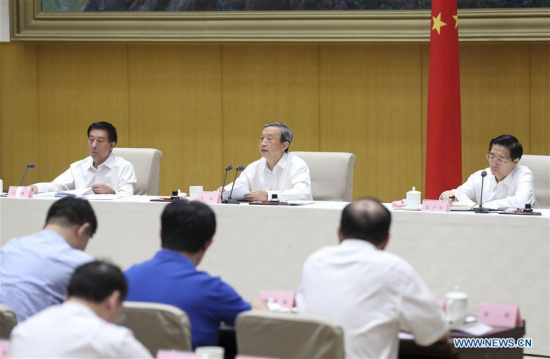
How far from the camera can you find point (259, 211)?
4.80m

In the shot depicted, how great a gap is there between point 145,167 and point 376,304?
11.9ft

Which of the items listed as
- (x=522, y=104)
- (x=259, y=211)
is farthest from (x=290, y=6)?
(x=259, y=211)

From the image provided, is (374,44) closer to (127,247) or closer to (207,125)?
(207,125)

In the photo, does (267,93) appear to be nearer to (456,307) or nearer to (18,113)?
(18,113)

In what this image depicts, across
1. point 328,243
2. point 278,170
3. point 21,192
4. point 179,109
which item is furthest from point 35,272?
point 179,109

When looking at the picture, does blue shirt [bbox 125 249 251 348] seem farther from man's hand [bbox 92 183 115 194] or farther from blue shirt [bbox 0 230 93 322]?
man's hand [bbox 92 183 115 194]

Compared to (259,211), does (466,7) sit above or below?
above

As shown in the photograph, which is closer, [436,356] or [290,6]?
[436,356]

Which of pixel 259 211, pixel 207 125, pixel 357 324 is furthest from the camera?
pixel 207 125

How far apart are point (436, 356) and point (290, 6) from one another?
501 cm

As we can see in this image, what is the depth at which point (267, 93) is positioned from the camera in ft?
25.4

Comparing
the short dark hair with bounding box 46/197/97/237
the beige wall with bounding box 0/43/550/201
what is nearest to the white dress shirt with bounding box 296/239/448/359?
the short dark hair with bounding box 46/197/97/237

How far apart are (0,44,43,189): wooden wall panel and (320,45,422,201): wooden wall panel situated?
2.73 meters

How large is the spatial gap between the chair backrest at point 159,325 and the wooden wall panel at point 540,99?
518 centimetres
